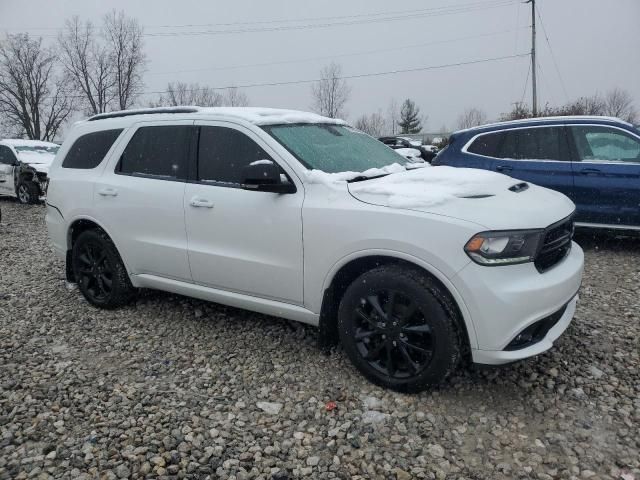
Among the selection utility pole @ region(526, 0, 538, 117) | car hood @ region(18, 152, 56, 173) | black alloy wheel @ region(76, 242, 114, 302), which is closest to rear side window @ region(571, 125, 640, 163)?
black alloy wheel @ region(76, 242, 114, 302)

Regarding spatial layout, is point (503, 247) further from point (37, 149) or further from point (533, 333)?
point (37, 149)

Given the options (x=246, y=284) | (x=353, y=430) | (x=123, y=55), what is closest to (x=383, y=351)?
(x=353, y=430)

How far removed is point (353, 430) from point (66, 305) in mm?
3339

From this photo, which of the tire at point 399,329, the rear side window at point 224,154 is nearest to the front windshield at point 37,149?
the rear side window at point 224,154

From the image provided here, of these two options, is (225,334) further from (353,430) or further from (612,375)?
(612,375)

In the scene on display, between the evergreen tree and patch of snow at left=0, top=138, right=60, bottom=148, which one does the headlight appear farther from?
the evergreen tree

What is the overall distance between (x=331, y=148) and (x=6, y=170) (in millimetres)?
12017

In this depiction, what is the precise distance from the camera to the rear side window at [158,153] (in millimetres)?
3729

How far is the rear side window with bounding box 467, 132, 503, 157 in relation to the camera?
6410 mm

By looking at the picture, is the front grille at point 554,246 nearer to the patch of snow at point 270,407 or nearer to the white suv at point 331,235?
the white suv at point 331,235

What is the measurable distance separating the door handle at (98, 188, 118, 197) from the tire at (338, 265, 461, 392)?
228 centimetres

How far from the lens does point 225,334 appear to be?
3.87 metres

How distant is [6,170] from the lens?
1226 centimetres

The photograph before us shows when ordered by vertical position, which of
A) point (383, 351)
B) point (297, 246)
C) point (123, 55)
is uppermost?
point (123, 55)
